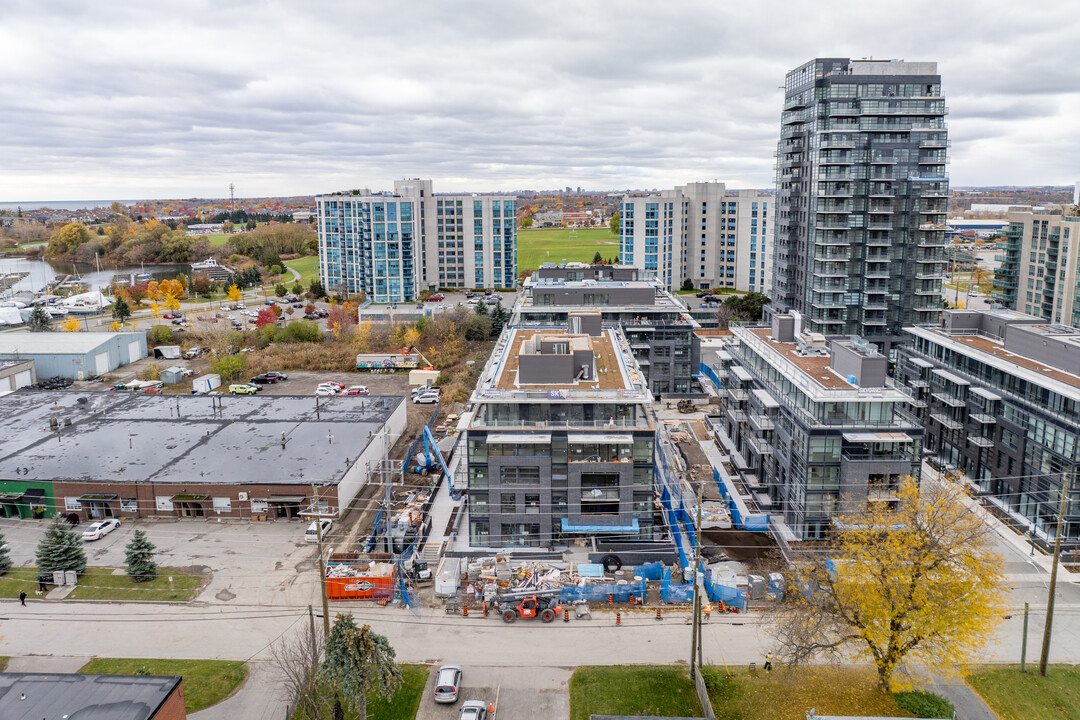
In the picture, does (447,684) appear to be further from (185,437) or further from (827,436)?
(185,437)

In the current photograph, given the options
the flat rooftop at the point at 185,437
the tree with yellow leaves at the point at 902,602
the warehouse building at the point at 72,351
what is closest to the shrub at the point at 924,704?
the tree with yellow leaves at the point at 902,602

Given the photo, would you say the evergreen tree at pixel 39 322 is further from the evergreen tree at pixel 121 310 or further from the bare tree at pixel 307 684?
the bare tree at pixel 307 684

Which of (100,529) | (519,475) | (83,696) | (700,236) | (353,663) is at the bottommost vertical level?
(100,529)

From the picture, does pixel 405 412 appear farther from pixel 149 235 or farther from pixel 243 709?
pixel 149 235

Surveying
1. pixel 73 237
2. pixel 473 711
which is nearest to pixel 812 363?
pixel 473 711

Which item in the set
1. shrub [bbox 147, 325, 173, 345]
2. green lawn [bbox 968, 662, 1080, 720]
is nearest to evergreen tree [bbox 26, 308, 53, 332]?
shrub [bbox 147, 325, 173, 345]

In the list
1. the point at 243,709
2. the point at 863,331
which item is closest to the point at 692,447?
the point at 863,331
